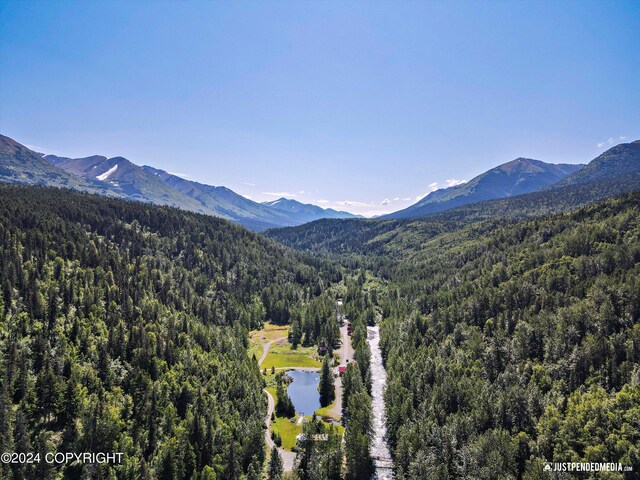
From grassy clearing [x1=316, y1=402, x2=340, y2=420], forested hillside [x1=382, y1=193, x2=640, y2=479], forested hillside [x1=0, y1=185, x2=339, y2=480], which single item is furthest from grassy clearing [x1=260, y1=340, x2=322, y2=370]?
grassy clearing [x1=316, y1=402, x2=340, y2=420]

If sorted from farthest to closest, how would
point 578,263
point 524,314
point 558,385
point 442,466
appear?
point 578,263, point 524,314, point 558,385, point 442,466

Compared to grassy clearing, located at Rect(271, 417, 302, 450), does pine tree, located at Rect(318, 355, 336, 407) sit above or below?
above

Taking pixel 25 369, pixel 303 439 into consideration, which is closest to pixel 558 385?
pixel 303 439

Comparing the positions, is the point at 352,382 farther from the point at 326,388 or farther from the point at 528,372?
the point at 528,372

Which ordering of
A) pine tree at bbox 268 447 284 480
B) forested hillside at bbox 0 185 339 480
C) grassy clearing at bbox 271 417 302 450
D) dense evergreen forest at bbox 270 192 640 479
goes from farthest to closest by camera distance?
1. grassy clearing at bbox 271 417 302 450
2. forested hillside at bbox 0 185 339 480
3. pine tree at bbox 268 447 284 480
4. dense evergreen forest at bbox 270 192 640 479

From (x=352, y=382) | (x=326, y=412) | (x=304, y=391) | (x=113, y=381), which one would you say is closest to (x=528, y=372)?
(x=352, y=382)

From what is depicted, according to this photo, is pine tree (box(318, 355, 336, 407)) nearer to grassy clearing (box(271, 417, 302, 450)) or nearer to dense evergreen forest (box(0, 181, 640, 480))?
dense evergreen forest (box(0, 181, 640, 480))

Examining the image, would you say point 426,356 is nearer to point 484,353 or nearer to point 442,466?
point 484,353

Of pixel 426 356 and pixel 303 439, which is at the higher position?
pixel 426 356
